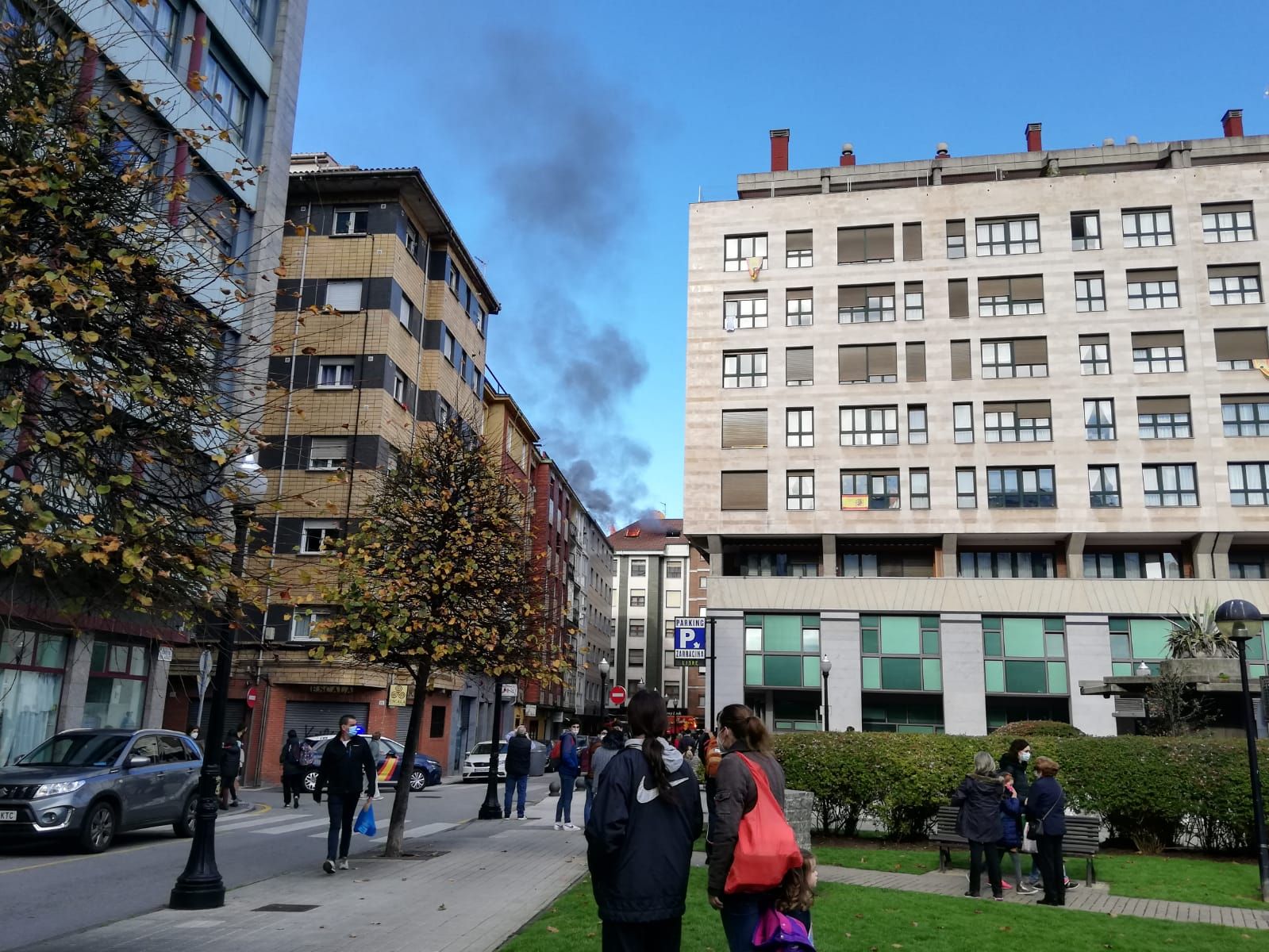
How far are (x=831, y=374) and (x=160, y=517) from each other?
137ft

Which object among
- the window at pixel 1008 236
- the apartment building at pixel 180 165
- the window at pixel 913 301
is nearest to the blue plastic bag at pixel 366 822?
the apartment building at pixel 180 165

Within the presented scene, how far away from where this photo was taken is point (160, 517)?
6.45 m

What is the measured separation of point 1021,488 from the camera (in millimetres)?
43719

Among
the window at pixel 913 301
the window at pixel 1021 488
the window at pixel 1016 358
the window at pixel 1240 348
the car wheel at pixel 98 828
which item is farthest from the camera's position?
the window at pixel 913 301

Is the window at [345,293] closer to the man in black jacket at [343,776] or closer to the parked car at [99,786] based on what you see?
the parked car at [99,786]

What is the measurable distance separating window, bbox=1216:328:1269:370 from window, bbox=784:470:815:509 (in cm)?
1728

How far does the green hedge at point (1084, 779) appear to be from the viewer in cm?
1481

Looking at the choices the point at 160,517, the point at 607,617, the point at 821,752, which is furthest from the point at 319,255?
the point at 607,617

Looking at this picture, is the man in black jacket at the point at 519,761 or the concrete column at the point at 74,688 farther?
the concrete column at the point at 74,688

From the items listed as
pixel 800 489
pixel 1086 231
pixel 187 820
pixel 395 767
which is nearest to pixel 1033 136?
pixel 1086 231

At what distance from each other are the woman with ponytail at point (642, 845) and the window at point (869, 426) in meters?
41.2

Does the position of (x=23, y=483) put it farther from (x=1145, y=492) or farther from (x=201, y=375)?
(x=1145, y=492)

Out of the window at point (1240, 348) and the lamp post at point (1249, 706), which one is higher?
the window at point (1240, 348)

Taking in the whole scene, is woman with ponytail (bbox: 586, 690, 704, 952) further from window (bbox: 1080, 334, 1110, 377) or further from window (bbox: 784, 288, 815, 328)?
window (bbox: 1080, 334, 1110, 377)
